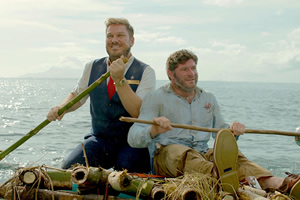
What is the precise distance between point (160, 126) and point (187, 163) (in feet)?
1.46

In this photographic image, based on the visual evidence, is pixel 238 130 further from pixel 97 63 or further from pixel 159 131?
pixel 97 63

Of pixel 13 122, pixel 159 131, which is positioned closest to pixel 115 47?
pixel 159 131

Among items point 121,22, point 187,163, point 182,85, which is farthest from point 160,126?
point 121,22

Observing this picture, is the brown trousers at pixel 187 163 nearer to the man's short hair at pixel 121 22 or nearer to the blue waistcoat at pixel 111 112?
the blue waistcoat at pixel 111 112

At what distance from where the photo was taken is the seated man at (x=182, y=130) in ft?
13.0

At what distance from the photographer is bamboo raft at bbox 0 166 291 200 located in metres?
3.38

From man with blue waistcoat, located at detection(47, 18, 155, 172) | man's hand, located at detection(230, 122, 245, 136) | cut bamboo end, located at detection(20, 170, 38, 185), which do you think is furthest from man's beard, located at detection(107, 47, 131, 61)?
cut bamboo end, located at detection(20, 170, 38, 185)

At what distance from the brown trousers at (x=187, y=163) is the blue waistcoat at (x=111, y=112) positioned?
2.31ft

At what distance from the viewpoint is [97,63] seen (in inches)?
199

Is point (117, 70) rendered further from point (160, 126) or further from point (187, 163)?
point (187, 163)

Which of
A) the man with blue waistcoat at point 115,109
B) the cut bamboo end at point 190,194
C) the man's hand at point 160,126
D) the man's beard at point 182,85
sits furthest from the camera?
the man with blue waistcoat at point 115,109

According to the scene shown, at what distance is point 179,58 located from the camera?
4383 millimetres

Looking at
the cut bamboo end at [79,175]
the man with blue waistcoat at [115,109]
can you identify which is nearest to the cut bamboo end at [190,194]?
the cut bamboo end at [79,175]

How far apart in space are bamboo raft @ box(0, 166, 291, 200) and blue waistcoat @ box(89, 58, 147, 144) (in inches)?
49.1
